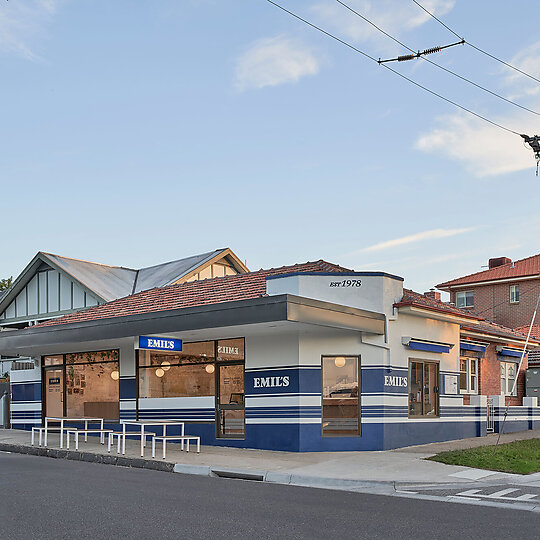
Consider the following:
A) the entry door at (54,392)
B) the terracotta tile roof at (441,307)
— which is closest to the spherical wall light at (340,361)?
the terracotta tile roof at (441,307)

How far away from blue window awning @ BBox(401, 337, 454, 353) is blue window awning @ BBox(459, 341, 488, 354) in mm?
1367

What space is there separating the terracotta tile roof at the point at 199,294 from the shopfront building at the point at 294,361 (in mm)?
90

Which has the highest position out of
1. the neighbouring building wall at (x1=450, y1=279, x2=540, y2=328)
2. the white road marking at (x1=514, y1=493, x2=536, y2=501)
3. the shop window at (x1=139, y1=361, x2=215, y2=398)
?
the neighbouring building wall at (x1=450, y1=279, x2=540, y2=328)

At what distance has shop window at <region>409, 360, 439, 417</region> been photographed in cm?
1877

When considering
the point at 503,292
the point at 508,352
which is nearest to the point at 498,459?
the point at 508,352

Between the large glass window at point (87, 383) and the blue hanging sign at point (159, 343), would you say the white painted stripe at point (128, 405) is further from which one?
the blue hanging sign at point (159, 343)

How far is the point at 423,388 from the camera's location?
19.3 metres

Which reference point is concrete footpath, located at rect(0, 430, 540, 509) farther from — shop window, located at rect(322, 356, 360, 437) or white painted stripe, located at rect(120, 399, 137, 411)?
white painted stripe, located at rect(120, 399, 137, 411)

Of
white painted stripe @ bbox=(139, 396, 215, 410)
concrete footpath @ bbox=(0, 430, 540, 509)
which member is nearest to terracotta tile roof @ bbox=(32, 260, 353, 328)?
white painted stripe @ bbox=(139, 396, 215, 410)

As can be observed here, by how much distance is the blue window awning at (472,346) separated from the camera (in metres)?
21.5

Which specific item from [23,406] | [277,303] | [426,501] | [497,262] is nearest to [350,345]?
[277,303]

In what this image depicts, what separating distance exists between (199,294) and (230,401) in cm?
355

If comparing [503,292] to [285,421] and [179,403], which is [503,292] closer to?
[179,403]

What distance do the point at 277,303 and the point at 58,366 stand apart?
11.5 meters
